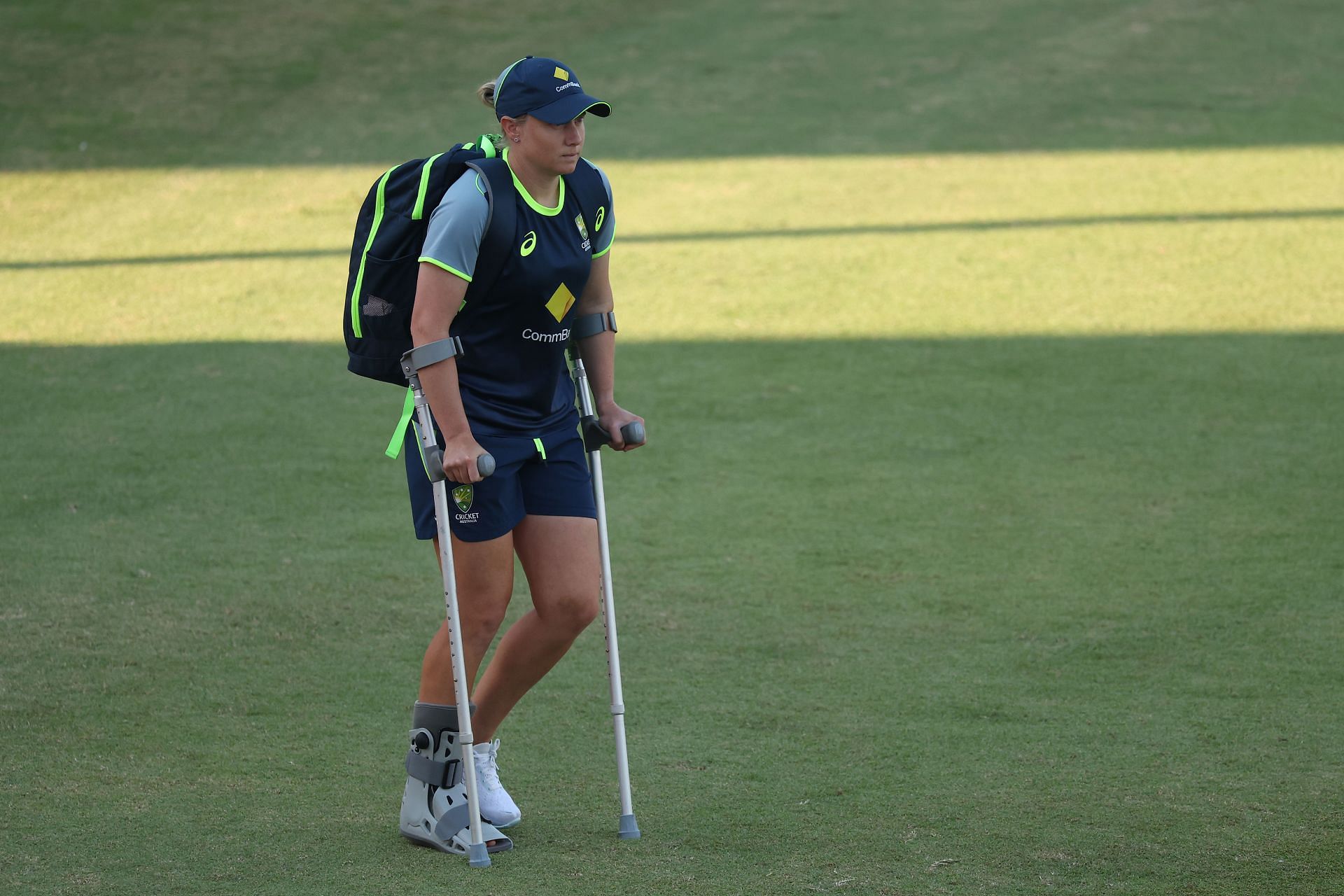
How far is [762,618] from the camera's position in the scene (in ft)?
17.6

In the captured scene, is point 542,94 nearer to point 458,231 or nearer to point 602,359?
point 458,231

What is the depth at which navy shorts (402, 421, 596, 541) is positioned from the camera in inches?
141

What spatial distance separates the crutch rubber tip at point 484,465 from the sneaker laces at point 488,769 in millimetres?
810

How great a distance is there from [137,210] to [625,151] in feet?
12.6

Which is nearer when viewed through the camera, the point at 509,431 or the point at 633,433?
the point at 509,431

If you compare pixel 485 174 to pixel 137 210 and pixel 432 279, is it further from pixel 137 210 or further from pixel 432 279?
pixel 137 210

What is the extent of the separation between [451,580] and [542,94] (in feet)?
3.79

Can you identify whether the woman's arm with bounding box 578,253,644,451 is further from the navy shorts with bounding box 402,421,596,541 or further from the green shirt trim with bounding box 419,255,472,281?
the green shirt trim with bounding box 419,255,472,281

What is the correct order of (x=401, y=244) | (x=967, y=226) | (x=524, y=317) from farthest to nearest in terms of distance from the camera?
(x=967, y=226) < (x=524, y=317) < (x=401, y=244)

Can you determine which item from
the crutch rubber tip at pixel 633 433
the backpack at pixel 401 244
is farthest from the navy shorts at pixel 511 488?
the backpack at pixel 401 244

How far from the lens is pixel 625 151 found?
40.2 ft

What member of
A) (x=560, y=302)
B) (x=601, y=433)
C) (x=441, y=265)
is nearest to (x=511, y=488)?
(x=601, y=433)

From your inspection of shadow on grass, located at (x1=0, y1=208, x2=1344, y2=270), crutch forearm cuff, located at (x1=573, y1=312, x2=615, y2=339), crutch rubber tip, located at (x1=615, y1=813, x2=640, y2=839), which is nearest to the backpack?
crutch forearm cuff, located at (x1=573, y1=312, x2=615, y2=339)

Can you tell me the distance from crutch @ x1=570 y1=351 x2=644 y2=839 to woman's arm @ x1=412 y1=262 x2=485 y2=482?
1.45ft
